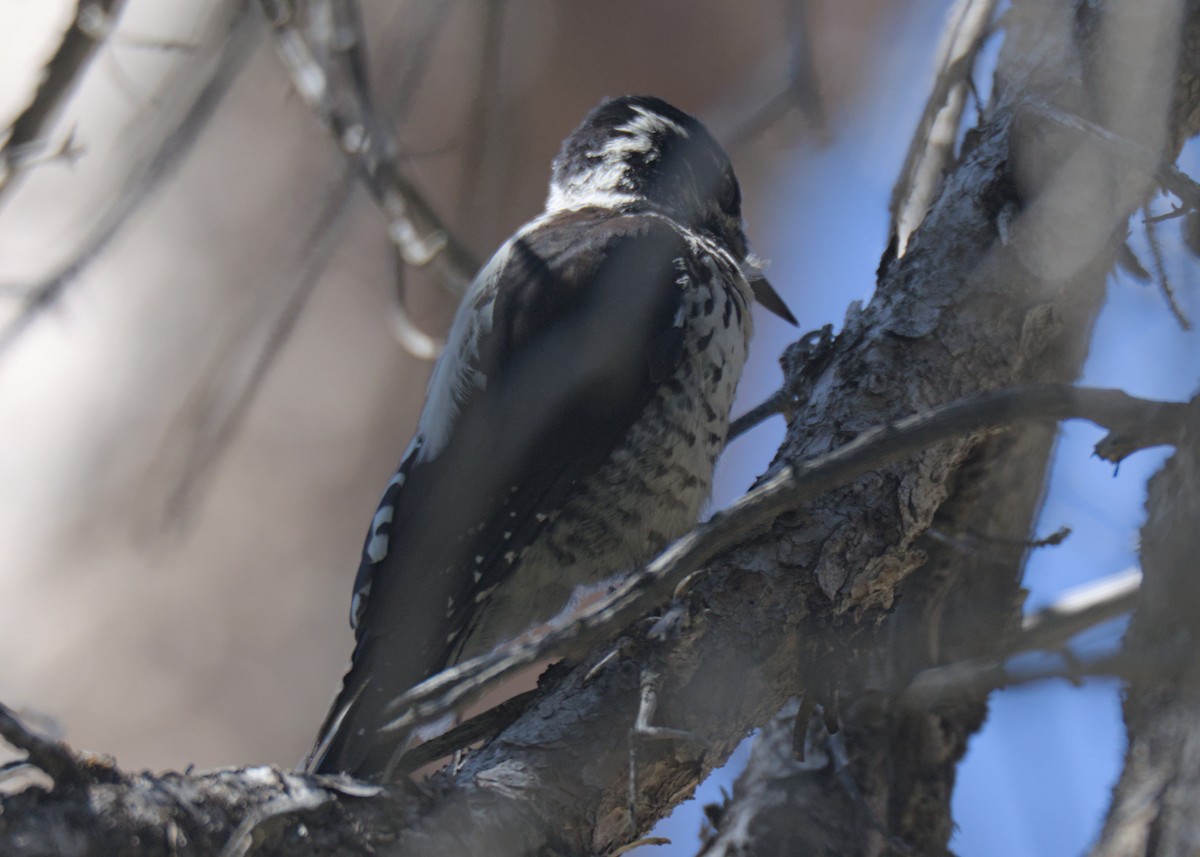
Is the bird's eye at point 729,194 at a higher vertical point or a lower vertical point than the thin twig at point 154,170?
higher

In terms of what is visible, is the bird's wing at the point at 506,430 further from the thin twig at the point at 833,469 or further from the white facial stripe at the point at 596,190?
the thin twig at the point at 833,469

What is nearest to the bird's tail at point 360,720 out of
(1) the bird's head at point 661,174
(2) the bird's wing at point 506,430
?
(2) the bird's wing at point 506,430

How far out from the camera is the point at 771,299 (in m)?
2.54

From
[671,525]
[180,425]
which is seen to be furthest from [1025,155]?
[180,425]

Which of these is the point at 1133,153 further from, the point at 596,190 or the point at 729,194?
the point at 596,190

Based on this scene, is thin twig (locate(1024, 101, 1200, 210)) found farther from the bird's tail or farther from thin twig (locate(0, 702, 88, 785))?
thin twig (locate(0, 702, 88, 785))

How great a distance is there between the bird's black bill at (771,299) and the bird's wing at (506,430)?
42cm

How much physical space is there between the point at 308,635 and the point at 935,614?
3264 mm

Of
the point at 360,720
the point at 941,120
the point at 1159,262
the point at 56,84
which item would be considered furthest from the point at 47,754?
the point at 941,120

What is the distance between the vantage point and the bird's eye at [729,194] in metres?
2.51

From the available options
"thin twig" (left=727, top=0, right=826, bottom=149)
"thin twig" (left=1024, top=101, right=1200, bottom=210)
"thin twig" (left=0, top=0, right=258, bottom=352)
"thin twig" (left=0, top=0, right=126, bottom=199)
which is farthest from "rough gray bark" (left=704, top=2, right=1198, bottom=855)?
"thin twig" (left=0, top=0, right=126, bottom=199)

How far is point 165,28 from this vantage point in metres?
3.83

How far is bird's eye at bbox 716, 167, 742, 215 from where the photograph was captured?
8.24 ft

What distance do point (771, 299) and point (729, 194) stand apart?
0.82ft
